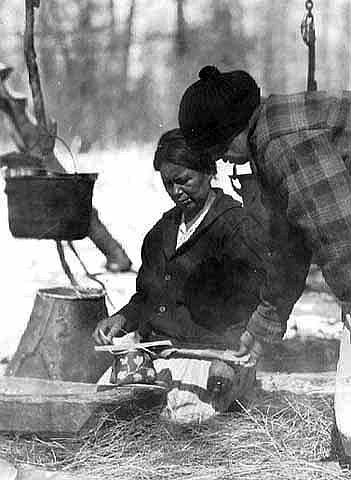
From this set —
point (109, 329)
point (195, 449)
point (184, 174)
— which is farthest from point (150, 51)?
point (195, 449)

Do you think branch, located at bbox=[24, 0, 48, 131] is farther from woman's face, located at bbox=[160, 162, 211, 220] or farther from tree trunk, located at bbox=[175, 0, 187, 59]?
woman's face, located at bbox=[160, 162, 211, 220]

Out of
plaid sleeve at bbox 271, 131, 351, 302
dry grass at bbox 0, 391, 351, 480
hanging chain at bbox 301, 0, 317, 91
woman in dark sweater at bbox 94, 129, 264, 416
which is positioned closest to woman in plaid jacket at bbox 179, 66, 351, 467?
plaid sleeve at bbox 271, 131, 351, 302

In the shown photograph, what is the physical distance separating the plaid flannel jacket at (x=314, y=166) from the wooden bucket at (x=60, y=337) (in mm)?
1575

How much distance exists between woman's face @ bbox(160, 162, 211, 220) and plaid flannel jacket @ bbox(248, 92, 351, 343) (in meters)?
0.71

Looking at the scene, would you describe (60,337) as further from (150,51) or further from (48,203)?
(150,51)

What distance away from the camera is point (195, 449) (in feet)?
11.4

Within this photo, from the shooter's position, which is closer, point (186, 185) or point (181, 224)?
point (186, 185)

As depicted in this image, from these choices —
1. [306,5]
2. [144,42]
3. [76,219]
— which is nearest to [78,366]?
[76,219]

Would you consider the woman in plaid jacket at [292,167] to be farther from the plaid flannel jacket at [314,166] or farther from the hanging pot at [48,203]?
the hanging pot at [48,203]

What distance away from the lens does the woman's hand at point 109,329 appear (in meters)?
3.77

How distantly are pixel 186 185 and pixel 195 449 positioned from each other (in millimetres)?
1045

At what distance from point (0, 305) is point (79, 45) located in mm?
1560

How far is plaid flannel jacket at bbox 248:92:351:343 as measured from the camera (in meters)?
2.77

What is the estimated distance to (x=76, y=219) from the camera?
4211 mm
